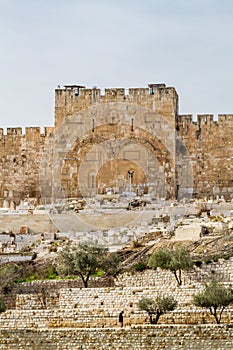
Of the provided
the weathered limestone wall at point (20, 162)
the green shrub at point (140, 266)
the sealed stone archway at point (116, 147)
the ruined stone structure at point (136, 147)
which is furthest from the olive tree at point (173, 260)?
the weathered limestone wall at point (20, 162)

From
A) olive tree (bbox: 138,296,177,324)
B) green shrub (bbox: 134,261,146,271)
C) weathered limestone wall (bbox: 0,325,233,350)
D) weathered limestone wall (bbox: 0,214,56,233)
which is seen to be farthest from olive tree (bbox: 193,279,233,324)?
weathered limestone wall (bbox: 0,214,56,233)

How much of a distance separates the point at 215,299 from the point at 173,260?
8.41 feet

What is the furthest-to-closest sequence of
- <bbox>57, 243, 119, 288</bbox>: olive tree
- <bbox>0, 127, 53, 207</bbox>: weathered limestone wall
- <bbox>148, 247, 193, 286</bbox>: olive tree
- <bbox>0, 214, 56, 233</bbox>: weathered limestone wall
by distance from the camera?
<bbox>0, 127, 53, 207</bbox>: weathered limestone wall → <bbox>0, 214, 56, 233</bbox>: weathered limestone wall → <bbox>57, 243, 119, 288</bbox>: olive tree → <bbox>148, 247, 193, 286</bbox>: olive tree

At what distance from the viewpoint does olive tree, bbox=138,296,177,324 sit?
16516 millimetres

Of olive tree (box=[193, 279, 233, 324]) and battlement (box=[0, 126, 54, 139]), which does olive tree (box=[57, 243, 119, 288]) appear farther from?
battlement (box=[0, 126, 54, 139])

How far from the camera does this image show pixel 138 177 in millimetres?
29906

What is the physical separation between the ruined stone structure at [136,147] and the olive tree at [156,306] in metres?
13.0

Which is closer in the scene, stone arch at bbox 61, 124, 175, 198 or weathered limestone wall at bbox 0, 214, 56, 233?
weathered limestone wall at bbox 0, 214, 56, 233

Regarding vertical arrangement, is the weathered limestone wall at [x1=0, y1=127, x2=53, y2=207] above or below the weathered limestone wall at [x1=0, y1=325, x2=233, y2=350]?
above

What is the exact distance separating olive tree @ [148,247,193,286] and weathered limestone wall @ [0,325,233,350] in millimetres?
3130

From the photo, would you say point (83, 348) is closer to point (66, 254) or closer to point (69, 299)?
point (69, 299)

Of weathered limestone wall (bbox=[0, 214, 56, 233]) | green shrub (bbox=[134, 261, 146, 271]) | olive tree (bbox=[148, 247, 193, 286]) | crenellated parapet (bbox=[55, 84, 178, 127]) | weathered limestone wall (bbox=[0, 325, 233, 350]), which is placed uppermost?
crenellated parapet (bbox=[55, 84, 178, 127])

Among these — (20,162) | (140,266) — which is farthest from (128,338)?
(20,162)

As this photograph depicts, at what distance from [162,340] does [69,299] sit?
3.39m
